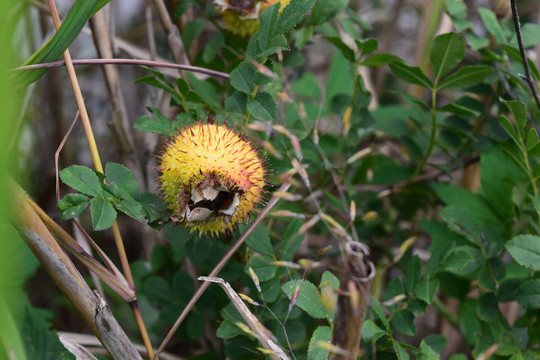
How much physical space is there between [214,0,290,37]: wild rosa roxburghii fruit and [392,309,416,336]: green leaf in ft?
1.72

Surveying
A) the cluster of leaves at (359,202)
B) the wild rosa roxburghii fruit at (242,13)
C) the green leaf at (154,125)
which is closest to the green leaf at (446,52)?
the cluster of leaves at (359,202)

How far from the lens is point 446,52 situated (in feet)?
3.14

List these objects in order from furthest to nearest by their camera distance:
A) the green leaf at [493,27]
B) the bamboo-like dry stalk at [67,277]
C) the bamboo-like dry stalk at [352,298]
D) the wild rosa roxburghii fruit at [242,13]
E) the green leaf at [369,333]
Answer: the green leaf at [493,27] < the wild rosa roxburghii fruit at [242,13] < the green leaf at [369,333] < the bamboo-like dry stalk at [67,277] < the bamboo-like dry stalk at [352,298]

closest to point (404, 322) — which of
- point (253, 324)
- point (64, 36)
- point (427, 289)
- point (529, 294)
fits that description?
point (427, 289)

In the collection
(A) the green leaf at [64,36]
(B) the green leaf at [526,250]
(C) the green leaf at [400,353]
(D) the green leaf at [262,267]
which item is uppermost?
(A) the green leaf at [64,36]

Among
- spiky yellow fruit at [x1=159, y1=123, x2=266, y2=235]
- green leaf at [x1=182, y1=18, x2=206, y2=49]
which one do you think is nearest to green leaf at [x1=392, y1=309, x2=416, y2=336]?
spiky yellow fruit at [x1=159, y1=123, x2=266, y2=235]

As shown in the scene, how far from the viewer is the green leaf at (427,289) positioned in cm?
83

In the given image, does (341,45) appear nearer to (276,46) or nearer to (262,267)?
(276,46)

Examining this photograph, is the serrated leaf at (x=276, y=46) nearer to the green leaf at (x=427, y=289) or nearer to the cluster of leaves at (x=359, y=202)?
the cluster of leaves at (x=359, y=202)

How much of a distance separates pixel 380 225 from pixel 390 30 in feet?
2.91

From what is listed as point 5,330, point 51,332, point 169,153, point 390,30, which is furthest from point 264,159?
point 390,30

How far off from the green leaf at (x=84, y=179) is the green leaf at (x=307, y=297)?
28 centimetres

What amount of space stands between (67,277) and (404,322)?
505 millimetres

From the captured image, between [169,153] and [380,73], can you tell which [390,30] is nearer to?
[380,73]
